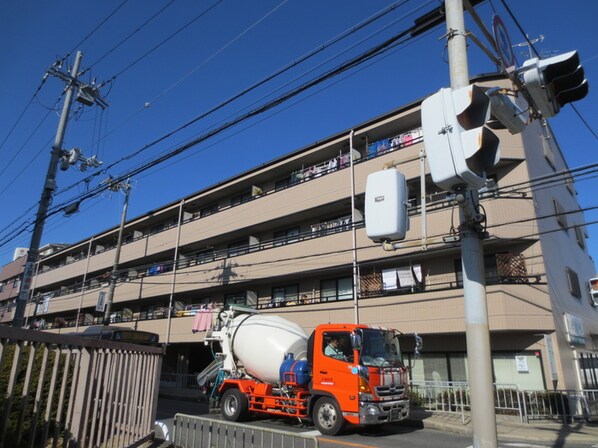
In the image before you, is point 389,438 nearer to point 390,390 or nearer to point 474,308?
point 390,390

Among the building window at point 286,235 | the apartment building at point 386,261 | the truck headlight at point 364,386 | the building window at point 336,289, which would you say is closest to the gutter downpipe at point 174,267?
the apartment building at point 386,261

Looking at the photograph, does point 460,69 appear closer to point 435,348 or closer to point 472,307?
point 472,307

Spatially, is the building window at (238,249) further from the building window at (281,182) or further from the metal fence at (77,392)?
the metal fence at (77,392)

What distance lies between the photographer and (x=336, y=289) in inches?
843

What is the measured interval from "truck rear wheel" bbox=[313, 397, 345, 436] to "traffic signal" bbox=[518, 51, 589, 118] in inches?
333

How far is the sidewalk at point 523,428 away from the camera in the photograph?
10.5m

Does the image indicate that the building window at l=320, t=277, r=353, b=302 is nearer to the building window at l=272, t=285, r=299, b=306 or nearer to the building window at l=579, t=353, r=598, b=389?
the building window at l=272, t=285, r=299, b=306

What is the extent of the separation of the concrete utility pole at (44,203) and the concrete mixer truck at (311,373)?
21.7 feet

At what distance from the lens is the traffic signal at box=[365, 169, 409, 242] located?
4325 millimetres

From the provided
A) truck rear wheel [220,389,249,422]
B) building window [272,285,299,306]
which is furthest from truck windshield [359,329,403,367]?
building window [272,285,299,306]

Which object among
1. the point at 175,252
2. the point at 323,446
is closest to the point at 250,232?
the point at 175,252

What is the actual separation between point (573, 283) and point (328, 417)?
51.5 ft

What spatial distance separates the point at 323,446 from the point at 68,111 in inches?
646

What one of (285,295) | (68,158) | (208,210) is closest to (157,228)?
(208,210)
